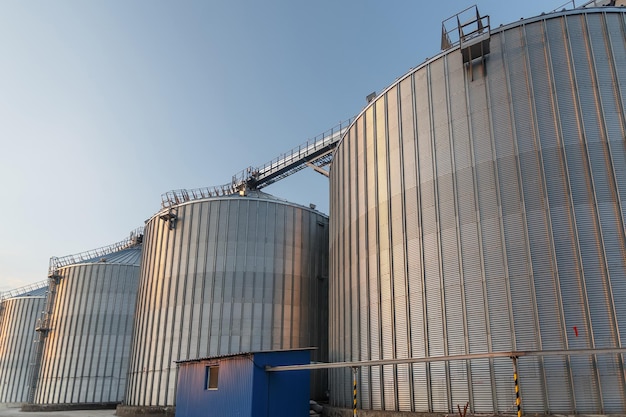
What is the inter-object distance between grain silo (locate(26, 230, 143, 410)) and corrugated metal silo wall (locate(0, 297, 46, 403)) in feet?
38.7

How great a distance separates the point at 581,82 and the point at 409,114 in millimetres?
7345

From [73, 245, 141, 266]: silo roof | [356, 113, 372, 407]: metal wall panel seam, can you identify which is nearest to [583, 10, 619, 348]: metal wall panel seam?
[356, 113, 372, 407]: metal wall panel seam

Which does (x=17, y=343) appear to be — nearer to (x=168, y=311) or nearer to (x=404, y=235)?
(x=168, y=311)

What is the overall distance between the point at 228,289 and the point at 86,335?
72.6 feet

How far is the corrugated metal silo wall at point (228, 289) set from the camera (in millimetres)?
34781

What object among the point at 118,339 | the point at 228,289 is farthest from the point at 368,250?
the point at 118,339

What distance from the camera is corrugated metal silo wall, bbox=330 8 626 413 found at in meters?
17.7

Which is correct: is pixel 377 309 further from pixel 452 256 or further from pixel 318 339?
pixel 318 339

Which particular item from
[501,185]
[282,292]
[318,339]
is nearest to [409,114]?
[501,185]

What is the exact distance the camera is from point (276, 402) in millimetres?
23594

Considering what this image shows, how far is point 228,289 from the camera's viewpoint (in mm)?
35438

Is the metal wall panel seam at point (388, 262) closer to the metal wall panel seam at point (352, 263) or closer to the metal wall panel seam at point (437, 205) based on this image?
the metal wall panel seam at point (437, 205)

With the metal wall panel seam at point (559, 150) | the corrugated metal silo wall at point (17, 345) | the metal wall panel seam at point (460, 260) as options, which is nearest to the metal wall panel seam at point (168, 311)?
the metal wall panel seam at point (460, 260)

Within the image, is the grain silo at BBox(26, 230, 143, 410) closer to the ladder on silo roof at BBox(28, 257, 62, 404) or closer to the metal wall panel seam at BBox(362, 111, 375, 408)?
the ladder on silo roof at BBox(28, 257, 62, 404)
